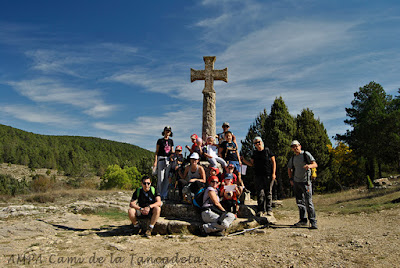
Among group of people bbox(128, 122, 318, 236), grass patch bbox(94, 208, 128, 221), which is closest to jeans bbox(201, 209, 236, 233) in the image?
group of people bbox(128, 122, 318, 236)

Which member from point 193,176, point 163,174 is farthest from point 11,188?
point 193,176

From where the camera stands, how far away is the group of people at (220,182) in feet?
19.7

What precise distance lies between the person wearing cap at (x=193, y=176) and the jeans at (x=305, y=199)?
7.72 feet

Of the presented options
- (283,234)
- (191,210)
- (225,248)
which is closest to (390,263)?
(283,234)

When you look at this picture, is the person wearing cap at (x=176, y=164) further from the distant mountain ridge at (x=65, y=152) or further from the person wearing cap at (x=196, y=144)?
the distant mountain ridge at (x=65, y=152)

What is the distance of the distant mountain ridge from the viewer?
5928cm

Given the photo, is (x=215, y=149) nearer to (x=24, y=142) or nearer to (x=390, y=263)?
(x=390, y=263)

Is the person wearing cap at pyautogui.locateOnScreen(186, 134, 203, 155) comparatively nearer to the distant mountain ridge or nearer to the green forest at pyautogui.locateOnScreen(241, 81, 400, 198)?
the green forest at pyautogui.locateOnScreen(241, 81, 400, 198)

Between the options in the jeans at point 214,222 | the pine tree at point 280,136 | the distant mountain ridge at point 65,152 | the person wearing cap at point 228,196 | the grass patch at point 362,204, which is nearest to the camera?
the jeans at point 214,222

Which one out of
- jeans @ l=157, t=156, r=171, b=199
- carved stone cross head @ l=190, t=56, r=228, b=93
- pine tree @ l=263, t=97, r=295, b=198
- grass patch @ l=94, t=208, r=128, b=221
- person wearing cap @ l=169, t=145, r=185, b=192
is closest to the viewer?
jeans @ l=157, t=156, r=171, b=199

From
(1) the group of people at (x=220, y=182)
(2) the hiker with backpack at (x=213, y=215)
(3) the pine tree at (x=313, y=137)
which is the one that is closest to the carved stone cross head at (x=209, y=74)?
(1) the group of people at (x=220, y=182)

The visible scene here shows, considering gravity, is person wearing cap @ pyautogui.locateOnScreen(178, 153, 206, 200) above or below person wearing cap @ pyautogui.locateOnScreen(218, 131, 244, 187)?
below

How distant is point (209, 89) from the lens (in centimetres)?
1048

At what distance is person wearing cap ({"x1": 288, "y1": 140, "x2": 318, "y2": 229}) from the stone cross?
14.1 feet
